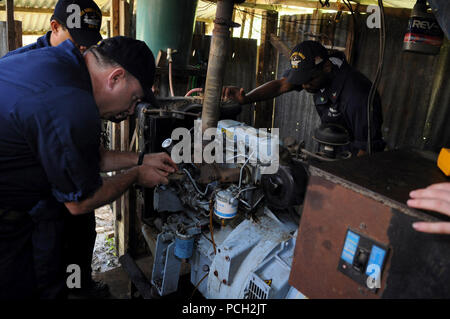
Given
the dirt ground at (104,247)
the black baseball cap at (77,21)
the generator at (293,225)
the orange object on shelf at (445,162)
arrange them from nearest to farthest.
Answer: the generator at (293,225) → the orange object on shelf at (445,162) → the black baseball cap at (77,21) → the dirt ground at (104,247)

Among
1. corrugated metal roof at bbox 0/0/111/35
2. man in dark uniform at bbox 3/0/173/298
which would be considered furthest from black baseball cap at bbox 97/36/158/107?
corrugated metal roof at bbox 0/0/111/35

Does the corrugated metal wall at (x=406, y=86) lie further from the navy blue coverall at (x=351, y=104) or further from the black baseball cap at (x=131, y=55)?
the black baseball cap at (x=131, y=55)

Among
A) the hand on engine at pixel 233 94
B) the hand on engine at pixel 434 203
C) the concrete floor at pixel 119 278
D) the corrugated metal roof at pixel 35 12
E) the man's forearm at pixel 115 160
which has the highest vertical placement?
the corrugated metal roof at pixel 35 12

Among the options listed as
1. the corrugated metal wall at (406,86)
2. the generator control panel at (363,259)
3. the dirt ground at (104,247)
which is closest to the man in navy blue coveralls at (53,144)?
the generator control panel at (363,259)

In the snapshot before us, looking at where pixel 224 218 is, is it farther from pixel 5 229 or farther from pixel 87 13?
pixel 87 13

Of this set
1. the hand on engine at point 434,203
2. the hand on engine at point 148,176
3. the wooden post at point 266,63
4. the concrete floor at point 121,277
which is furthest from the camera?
the wooden post at point 266,63

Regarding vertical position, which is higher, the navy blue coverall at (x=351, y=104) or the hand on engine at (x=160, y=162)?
the navy blue coverall at (x=351, y=104)

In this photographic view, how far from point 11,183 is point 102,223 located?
3.31m

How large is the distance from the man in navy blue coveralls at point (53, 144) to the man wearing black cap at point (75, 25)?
1.03 m

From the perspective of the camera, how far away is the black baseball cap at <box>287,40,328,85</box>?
2.58m

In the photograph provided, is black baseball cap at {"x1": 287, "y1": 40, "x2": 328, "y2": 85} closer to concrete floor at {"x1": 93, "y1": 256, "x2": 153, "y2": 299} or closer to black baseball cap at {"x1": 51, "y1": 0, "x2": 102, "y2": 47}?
black baseball cap at {"x1": 51, "y1": 0, "x2": 102, "y2": 47}

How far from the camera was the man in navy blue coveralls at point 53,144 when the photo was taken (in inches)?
47.0

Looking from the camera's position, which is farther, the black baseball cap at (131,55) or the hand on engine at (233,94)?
the hand on engine at (233,94)

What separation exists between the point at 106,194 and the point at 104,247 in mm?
2859
